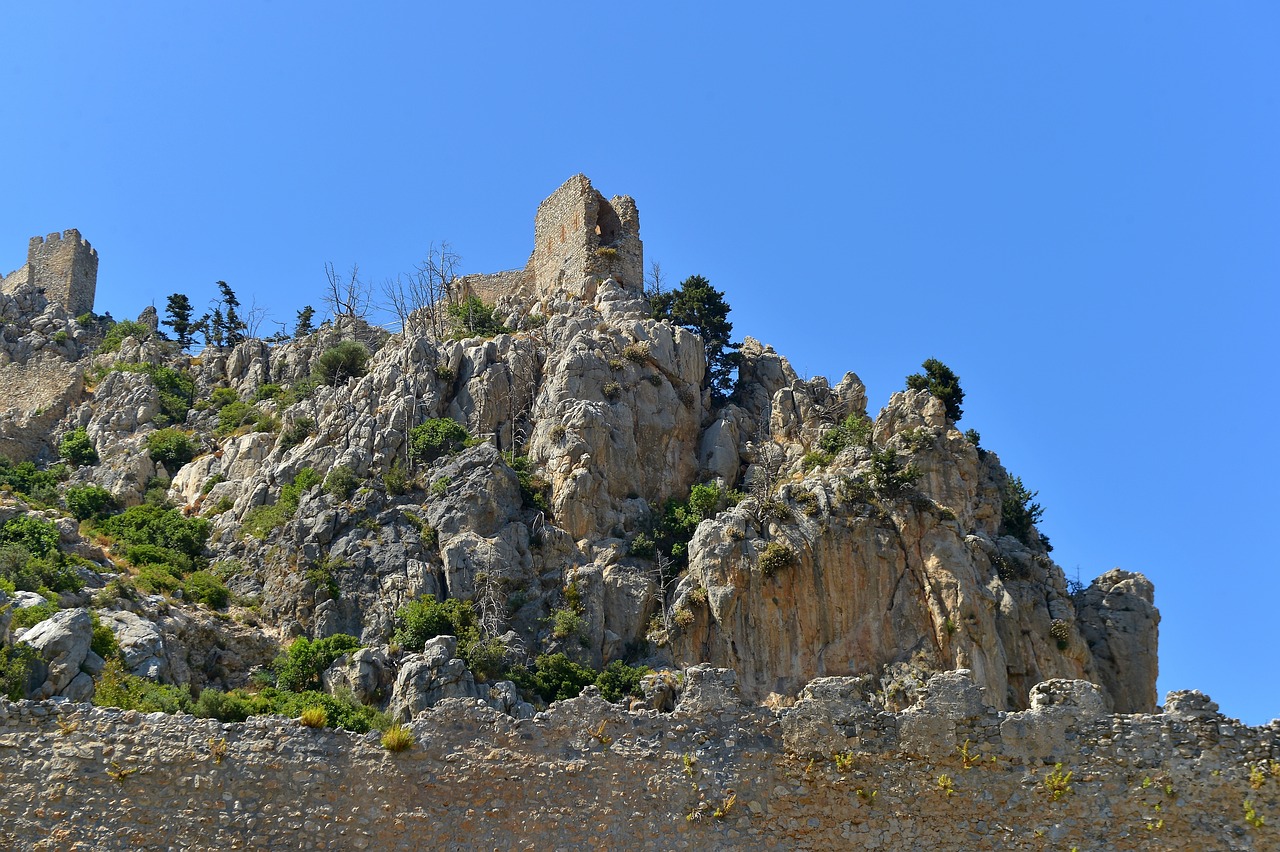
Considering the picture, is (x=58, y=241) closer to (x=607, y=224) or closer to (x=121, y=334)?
(x=121, y=334)

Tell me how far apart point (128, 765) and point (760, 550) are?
832 inches

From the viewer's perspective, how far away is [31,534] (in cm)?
3469

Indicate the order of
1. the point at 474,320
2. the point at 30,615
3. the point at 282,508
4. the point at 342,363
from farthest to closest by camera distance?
the point at 474,320 → the point at 342,363 → the point at 282,508 → the point at 30,615

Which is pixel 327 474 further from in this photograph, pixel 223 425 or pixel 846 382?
pixel 846 382

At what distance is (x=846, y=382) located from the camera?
46406 millimetres

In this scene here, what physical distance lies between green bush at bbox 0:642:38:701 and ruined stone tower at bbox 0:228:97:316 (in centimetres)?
4317

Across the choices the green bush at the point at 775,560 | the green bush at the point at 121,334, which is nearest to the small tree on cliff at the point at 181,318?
the green bush at the point at 121,334

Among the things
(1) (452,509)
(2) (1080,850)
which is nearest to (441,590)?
(1) (452,509)

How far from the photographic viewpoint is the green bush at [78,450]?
1869 inches

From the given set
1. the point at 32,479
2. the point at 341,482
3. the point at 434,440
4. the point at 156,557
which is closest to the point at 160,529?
the point at 156,557

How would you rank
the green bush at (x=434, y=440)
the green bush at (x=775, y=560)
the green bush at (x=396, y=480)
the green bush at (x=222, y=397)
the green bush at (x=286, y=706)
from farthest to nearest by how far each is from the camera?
1. the green bush at (x=222, y=397)
2. the green bush at (x=434, y=440)
3. the green bush at (x=396, y=480)
4. the green bush at (x=775, y=560)
5. the green bush at (x=286, y=706)

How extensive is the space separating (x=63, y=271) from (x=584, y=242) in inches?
1126

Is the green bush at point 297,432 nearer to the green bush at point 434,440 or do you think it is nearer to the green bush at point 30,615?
the green bush at point 434,440

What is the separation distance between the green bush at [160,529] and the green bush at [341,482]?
393 cm
